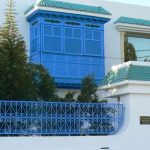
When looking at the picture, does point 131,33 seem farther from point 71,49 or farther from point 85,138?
point 85,138

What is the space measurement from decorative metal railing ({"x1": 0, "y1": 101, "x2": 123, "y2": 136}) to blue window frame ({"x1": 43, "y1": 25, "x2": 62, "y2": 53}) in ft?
17.5

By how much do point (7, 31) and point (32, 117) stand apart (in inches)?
115

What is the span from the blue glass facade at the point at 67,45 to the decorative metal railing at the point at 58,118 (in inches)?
197

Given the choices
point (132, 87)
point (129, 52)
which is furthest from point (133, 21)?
point (132, 87)

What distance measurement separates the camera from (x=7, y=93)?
1149 cm

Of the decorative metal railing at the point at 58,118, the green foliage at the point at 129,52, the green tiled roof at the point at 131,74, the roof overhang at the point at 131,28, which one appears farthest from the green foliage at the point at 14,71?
the green foliage at the point at 129,52

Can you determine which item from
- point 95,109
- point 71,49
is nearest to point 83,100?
point 95,109

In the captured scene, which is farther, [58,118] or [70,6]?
[70,6]

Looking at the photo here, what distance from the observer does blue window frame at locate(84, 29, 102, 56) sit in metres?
16.6

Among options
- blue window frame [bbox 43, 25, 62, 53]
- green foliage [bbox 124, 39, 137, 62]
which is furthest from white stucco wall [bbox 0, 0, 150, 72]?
blue window frame [bbox 43, 25, 62, 53]

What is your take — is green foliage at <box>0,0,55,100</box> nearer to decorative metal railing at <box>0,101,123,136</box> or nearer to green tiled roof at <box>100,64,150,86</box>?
decorative metal railing at <box>0,101,123,136</box>

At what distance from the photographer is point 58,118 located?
35.0ft

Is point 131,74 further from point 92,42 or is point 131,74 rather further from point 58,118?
point 92,42

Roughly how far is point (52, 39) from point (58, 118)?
5.83 metres
